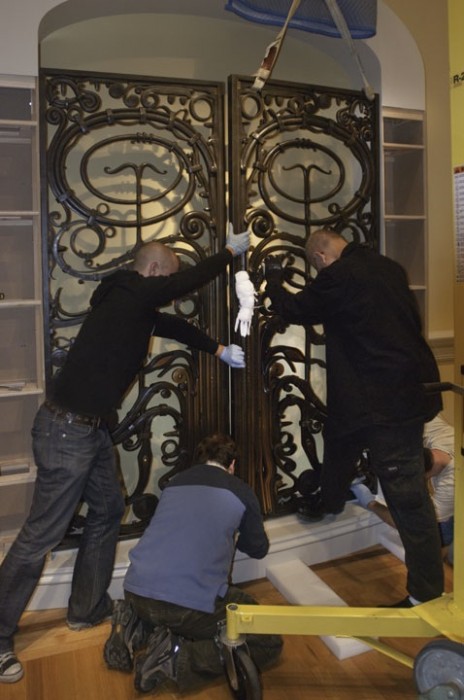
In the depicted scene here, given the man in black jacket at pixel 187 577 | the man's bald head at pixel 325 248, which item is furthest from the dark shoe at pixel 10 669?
the man's bald head at pixel 325 248

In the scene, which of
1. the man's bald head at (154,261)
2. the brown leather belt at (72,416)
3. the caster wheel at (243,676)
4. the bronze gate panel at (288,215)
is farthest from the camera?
the bronze gate panel at (288,215)

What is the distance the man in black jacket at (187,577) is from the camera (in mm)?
1976

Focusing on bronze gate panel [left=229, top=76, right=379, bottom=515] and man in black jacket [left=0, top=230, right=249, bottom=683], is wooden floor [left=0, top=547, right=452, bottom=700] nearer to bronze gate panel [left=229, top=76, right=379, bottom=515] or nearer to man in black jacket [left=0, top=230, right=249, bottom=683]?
man in black jacket [left=0, top=230, right=249, bottom=683]

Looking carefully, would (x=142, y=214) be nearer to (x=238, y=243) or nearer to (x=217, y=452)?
(x=238, y=243)

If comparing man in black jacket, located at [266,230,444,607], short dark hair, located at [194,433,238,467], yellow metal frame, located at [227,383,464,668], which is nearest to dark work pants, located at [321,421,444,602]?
man in black jacket, located at [266,230,444,607]

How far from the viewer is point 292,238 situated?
2.93 m

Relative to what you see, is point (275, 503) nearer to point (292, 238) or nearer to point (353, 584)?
point (353, 584)

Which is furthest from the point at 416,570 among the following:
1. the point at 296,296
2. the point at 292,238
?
the point at 292,238

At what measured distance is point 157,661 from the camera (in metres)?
1.99

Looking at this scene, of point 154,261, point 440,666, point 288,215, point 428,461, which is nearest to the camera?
point 440,666

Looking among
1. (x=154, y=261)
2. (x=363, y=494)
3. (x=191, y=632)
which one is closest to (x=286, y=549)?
(x=363, y=494)

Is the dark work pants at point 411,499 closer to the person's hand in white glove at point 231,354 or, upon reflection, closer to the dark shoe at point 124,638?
the person's hand in white glove at point 231,354

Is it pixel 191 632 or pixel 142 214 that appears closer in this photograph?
pixel 191 632

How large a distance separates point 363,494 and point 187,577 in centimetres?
134
